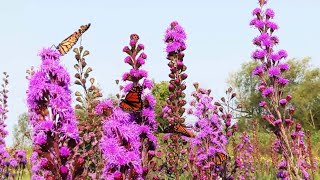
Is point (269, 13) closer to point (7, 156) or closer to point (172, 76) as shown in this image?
point (172, 76)

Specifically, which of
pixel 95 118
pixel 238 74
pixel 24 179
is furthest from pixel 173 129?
pixel 238 74

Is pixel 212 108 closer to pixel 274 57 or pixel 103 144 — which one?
pixel 274 57

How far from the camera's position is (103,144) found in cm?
372

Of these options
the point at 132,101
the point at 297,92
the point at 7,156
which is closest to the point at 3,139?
the point at 7,156

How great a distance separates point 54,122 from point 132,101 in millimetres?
781

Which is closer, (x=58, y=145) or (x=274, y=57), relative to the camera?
(x=58, y=145)

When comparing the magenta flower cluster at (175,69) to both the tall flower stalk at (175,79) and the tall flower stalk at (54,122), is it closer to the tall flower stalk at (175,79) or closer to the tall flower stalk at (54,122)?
the tall flower stalk at (175,79)

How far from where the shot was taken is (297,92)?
53281 mm

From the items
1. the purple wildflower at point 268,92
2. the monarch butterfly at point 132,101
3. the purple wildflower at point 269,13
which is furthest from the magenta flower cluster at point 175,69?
the monarch butterfly at point 132,101

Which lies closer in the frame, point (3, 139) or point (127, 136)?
point (127, 136)

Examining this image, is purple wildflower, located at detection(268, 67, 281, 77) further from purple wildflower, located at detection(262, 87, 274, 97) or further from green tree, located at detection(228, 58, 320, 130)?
green tree, located at detection(228, 58, 320, 130)

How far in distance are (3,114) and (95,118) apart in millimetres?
3072

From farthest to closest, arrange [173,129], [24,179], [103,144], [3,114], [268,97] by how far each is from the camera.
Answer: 1. [24,179]
2. [3,114]
3. [268,97]
4. [173,129]
5. [103,144]

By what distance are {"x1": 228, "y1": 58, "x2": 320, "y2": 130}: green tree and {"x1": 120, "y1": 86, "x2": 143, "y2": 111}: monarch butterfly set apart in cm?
4192
